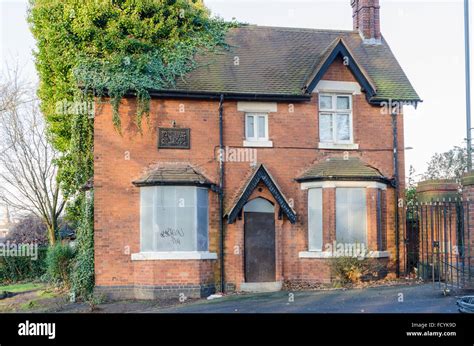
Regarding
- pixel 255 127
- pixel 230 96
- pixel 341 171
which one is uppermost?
pixel 230 96

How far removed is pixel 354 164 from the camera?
18016mm

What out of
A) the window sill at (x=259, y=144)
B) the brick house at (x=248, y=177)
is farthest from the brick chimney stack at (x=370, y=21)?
the window sill at (x=259, y=144)

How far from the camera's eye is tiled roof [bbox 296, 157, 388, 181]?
17.4m

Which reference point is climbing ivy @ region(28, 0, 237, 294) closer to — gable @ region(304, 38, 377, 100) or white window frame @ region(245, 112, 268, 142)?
white window frame @ region(245, 112, 268, 142)

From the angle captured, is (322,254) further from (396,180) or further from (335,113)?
(335,113)

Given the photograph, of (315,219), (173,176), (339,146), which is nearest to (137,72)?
(173,176)

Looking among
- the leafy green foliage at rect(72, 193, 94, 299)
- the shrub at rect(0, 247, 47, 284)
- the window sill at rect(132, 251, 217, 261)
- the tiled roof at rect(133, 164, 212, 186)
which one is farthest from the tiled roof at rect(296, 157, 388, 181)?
the shrub at rect(0, 247, 47, 284)

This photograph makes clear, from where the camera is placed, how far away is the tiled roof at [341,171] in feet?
57.2

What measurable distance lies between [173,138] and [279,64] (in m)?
4.73

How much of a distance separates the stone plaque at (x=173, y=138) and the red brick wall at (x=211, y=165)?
0.47 ft

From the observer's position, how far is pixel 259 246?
17.5 metres

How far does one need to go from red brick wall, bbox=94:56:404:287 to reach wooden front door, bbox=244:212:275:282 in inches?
9.1

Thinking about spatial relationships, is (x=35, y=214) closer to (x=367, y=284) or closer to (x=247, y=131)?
(x=247, y=131)
